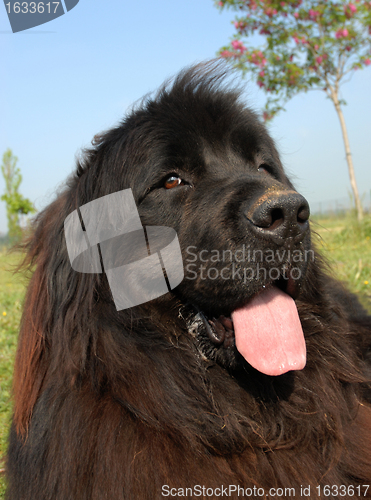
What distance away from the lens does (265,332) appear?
1904mm

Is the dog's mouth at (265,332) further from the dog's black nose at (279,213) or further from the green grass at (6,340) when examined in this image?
the green grass at (6,340)

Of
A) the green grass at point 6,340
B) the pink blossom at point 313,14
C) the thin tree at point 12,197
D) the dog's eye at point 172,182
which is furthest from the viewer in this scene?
the thin tree at point 12,197

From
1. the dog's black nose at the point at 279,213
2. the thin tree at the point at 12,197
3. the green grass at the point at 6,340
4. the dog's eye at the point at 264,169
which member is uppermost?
the dog's black nose at the point at 279,213

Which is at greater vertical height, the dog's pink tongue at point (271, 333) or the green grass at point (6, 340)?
the dog's pink tongue at point (271, 333)

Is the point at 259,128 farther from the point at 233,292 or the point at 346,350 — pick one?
the point at 346,350

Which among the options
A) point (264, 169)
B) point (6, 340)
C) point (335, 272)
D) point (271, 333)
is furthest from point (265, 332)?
point (6, 340)

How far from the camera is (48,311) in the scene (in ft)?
6.77

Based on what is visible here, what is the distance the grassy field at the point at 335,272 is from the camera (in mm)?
2896

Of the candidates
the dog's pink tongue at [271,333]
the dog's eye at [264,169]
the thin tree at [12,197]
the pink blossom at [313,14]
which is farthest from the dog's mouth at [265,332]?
the thin tree at [12,197]

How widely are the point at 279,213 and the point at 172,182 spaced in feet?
2.16

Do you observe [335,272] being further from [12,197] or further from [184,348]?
[12,197]

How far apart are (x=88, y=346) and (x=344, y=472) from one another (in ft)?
4.37

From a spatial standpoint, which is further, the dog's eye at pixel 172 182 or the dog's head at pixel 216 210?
the dog's eye at pixel 172 182

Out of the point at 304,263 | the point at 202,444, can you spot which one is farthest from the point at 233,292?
the point at 202,444
